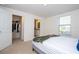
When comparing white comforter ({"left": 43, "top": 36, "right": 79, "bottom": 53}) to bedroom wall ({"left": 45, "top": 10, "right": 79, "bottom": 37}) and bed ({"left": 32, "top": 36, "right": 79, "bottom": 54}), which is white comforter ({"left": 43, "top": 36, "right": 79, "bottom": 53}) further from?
bedroom wall ({"left": 45, "top": 10, "right": 79, "bottom": 37})

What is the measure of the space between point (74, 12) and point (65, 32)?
3.50ft

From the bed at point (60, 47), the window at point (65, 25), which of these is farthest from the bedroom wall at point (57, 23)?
the bed at point (60, 47)

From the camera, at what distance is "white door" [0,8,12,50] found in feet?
10.7

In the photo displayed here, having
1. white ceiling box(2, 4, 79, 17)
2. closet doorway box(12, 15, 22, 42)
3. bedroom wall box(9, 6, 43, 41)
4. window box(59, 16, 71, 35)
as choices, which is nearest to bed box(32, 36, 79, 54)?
white ceiling box(2, 4, 79, 17)

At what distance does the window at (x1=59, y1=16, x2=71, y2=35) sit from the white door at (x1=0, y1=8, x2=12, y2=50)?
8.28 ft

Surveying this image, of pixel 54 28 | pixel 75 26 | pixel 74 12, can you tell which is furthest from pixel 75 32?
pixel 54 28

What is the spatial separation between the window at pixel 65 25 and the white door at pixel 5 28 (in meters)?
2.52

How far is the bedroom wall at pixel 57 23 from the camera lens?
12.1 ft

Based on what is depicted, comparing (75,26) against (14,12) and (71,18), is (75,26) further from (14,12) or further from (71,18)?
(14,12)

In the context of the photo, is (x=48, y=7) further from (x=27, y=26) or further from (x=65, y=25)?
(x=27, y=26)

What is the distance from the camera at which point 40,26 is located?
641cm

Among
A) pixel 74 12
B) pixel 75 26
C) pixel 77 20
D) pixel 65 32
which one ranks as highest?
pixel 74 12

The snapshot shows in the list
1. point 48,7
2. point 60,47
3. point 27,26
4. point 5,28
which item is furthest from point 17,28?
point 60,47

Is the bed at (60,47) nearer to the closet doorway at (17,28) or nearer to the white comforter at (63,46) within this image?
the white comforter at (63,46)
